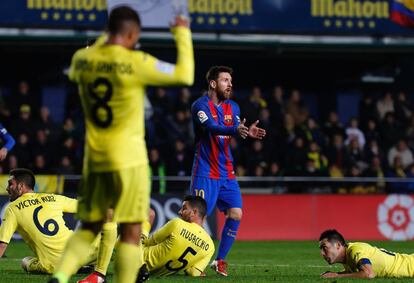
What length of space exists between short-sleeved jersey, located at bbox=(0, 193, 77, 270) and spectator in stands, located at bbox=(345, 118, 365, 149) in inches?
502

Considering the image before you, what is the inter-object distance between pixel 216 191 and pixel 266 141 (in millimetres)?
10126

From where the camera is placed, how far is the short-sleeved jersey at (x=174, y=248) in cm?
1073

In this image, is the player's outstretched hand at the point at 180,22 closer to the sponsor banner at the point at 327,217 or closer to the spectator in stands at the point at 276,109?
the sponsor banner at the point at 327,217

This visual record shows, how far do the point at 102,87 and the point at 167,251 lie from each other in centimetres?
377

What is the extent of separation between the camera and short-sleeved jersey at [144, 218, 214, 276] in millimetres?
10734

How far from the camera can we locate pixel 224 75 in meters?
11.9

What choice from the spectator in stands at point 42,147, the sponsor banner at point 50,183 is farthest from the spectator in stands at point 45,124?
the sponsor banner at point 50,183

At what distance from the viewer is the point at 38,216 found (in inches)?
425

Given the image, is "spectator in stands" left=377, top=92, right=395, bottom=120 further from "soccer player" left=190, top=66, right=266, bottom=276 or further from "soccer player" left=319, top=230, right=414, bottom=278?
"soccer player" left=319, top=230, right=414, bottom=278

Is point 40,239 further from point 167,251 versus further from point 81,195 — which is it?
point 81,195

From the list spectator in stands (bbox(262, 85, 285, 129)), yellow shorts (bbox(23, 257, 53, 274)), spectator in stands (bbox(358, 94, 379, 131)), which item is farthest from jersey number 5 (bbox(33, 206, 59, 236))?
spectator in stands (bbox(358, 94, 379, 131))

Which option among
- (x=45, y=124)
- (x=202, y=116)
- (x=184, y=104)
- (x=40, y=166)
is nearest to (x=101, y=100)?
(x=202, y=116)

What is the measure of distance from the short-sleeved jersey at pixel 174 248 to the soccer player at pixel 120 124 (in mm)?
3412

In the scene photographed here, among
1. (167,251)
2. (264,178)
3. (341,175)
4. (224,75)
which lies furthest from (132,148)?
(341,175)
